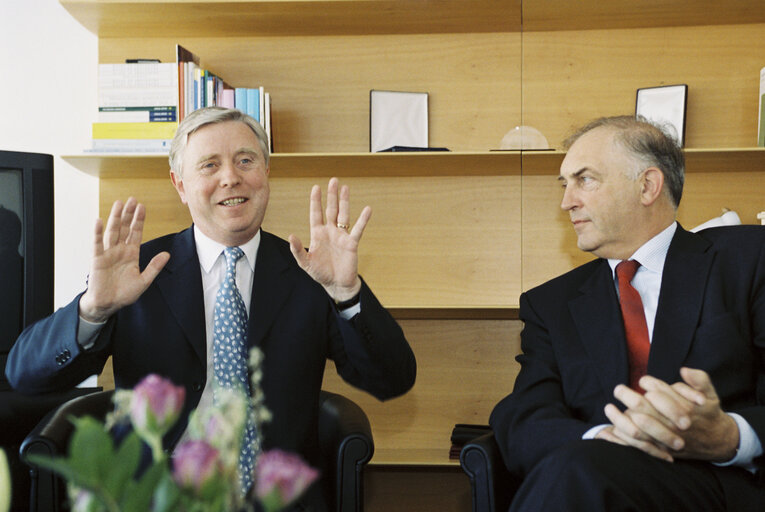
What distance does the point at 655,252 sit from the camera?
194 centimetres

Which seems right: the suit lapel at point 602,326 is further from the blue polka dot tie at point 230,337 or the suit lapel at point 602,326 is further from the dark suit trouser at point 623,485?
the blue polka dot tie at point 230,337

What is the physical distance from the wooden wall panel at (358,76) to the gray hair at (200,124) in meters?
0.99

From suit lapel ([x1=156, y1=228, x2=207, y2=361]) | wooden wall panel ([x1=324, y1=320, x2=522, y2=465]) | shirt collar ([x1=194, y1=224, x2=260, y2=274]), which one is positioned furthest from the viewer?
wooden wall panel ([x1=324, y1=320, x2=522, y2=465])

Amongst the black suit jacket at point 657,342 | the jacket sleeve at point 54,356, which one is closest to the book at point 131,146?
the jacket sleeve at point 54,356

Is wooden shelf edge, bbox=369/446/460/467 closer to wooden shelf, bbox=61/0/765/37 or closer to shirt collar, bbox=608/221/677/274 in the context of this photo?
shirt collar, bbox=608/221/677/274

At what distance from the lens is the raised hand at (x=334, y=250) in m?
1.67

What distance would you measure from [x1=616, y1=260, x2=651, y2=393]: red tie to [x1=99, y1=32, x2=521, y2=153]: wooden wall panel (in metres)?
1.20

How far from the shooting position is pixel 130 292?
164 cm

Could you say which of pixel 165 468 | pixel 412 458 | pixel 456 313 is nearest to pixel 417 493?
pixel 412 458

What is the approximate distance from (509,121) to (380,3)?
0.71 metres

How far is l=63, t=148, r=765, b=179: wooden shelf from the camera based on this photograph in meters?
2.71

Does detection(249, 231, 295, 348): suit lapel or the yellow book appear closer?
detection(249, 231, 295, 348): suit lapel

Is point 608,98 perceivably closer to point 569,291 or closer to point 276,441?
point 569,291

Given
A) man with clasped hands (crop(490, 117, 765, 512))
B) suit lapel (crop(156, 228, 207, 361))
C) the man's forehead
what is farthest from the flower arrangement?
the man's forehead
